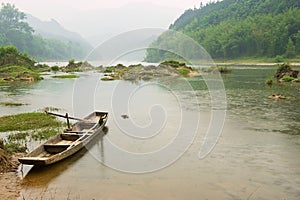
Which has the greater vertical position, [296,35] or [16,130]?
[296,35]

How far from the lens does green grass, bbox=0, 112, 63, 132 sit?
1739 centimetres

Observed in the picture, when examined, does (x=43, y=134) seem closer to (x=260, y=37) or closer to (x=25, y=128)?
(x=25, y=128)

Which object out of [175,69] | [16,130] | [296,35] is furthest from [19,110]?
[296,35]

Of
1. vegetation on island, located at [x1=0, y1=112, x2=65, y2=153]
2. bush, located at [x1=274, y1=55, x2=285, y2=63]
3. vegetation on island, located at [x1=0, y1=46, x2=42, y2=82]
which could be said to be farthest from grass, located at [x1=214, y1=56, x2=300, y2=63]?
vegetation on island, located at [x1=0, y1=112, x2=65, y2=153]

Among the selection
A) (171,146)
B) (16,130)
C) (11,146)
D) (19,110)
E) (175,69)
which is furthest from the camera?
(175,69)

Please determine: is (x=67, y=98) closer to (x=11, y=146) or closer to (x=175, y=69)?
(x=11, y=146)

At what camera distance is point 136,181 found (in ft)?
36.4

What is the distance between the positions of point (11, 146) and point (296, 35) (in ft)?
309

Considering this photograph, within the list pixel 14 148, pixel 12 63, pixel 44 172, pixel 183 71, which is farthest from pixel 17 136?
pixel 12 63

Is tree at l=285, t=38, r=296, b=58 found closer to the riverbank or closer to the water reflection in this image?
the water reflection

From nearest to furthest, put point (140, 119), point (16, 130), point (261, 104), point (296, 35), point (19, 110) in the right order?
point (16, 130), point (140, 119), point (19, 110), point (261, 104), point (296, 35)

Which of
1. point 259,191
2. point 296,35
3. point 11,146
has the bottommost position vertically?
point 259,191

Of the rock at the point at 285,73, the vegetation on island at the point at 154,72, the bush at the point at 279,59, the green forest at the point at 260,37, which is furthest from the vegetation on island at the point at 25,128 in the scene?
the bush at the point at 279,59

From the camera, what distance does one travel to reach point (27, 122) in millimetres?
18703
